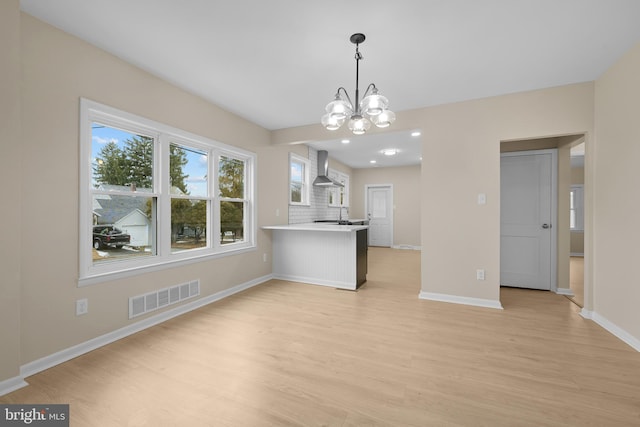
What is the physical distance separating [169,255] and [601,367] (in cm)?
404

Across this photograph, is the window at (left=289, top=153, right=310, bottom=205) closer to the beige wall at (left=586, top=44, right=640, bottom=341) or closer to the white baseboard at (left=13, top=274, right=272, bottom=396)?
the white baseboard at (left=13, top=274, right=272, bottom=396)

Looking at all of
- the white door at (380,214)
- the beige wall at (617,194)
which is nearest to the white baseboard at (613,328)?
the beige wall at (617,194)

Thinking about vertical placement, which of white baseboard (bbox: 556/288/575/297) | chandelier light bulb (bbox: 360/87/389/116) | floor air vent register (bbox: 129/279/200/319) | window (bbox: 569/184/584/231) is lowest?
white baseboard (bbox: 556/288/575/297)

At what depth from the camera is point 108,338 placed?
243 centimetres

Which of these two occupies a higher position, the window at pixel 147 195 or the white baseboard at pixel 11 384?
the window at pixel 147 195

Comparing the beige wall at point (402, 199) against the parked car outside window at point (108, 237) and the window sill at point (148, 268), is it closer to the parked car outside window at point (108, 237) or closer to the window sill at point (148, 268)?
the window sill at point (148, 268)

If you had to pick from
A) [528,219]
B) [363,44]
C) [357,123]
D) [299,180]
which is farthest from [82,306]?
[528,219]

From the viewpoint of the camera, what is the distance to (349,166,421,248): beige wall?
8.40m

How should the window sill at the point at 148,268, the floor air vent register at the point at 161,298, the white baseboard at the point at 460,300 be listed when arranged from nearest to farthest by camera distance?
the window sill at the point at 148,268, the floor air vent register at the point at 161,298, the white baseboard at the point at 460,300

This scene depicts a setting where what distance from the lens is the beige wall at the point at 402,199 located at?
8.40 meters

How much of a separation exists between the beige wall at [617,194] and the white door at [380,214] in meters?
5.86

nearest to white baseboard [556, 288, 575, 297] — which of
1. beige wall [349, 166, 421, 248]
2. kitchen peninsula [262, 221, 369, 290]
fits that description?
kitchen peninsula [262, 221, 369, 290]

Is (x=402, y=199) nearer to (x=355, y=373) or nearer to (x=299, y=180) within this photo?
(x=299, y=180)

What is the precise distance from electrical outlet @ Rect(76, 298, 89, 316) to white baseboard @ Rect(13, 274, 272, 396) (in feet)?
0.85
